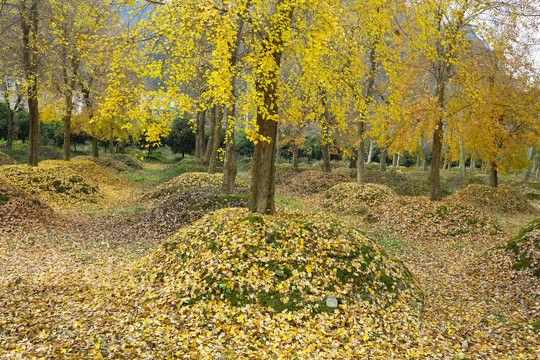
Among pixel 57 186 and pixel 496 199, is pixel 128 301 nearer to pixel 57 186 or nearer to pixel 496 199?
pixel 57 186

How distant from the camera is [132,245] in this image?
399 inches

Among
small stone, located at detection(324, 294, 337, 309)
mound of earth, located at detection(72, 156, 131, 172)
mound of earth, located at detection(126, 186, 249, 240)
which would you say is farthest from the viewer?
mound of earth, located at detection(72, 156, 131, 172)

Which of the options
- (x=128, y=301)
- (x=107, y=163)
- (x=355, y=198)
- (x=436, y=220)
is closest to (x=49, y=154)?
(x=107, y=163)

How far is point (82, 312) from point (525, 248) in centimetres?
961

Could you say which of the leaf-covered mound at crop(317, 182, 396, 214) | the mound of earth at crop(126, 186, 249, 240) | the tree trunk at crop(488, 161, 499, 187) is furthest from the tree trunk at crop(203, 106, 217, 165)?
the tree trunk at crop(488, 161, 499, 187)

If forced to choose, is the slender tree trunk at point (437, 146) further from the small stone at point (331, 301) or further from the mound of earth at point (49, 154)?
the mound of earth at point (49, 154)

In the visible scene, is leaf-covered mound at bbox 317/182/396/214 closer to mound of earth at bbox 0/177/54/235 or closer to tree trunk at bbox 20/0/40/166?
mound of earth at bbox 0/177/54/235

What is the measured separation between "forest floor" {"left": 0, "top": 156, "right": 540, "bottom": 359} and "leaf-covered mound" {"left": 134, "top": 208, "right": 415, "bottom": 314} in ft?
2.62

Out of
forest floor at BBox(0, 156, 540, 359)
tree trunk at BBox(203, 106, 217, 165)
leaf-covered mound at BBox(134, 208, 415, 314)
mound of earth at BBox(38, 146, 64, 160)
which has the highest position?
tree trunk at BBox(203, 106, 217, 165)

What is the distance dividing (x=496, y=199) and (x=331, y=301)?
16.9 m

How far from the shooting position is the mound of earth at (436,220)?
12.6m

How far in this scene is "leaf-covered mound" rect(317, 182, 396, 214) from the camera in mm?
16328

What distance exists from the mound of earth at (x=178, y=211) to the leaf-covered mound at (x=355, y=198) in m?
6.24

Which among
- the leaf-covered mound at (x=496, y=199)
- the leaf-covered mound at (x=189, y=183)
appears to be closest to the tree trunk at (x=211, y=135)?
the leaf-covered mound at (x=189, y=183)
